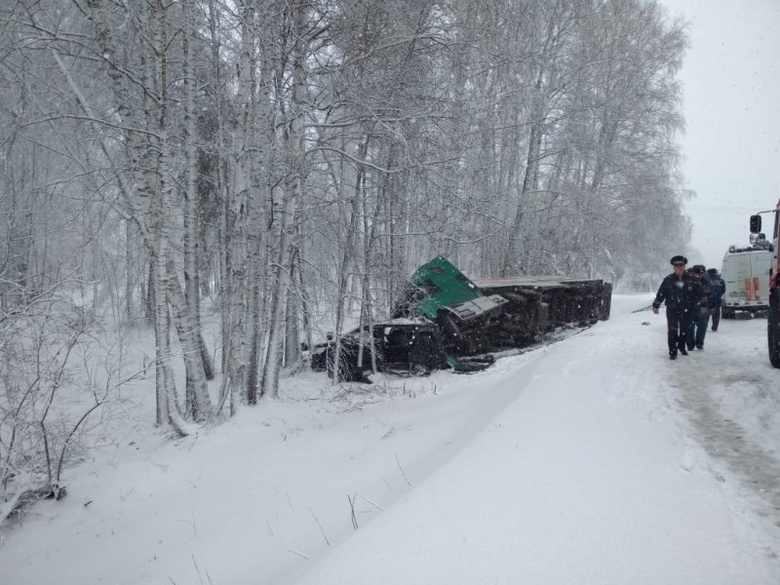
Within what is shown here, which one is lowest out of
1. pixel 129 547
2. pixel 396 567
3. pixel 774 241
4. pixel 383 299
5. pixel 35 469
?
pixel 129 547

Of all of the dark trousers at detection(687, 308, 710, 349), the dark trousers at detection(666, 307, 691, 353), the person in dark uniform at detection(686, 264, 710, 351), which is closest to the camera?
the dark trousers at detection(666, 307, 691, 353)

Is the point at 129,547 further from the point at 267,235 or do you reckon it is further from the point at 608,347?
the point at 608,347

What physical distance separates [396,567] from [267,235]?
22.6 ft

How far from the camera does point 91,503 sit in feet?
18.6

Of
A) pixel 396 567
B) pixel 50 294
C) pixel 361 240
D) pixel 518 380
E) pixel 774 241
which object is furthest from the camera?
pixel 361 240

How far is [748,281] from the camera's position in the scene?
41.3ft

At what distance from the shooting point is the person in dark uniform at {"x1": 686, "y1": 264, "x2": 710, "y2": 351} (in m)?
7.66

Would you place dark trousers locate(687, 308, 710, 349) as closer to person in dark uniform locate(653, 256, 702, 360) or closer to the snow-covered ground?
the snow-covered ground

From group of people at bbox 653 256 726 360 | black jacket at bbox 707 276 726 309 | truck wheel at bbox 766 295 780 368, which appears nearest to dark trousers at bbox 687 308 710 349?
group of people at bbox 653 256 726 360

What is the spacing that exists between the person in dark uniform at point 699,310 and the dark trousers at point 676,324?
0.49 feet

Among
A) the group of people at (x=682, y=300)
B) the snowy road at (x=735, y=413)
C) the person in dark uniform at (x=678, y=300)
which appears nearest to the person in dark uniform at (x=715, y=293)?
the snowy road at (x=735, y=413)

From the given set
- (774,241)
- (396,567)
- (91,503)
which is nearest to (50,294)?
(91,503)

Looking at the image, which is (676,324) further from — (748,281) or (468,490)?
(748,281)

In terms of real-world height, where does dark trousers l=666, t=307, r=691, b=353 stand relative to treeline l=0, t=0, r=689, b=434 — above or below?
below
